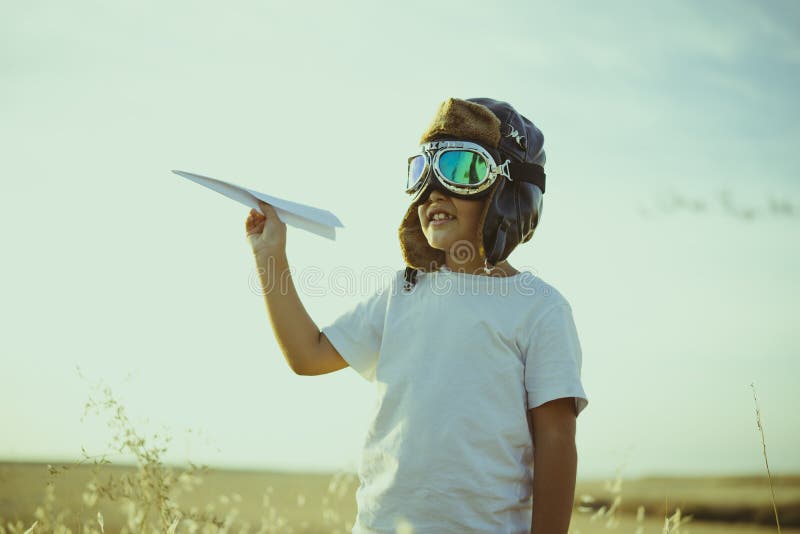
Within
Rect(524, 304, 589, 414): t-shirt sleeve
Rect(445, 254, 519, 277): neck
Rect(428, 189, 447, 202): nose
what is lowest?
Rect(524, 304, 589, 414): t-shirt sleeve

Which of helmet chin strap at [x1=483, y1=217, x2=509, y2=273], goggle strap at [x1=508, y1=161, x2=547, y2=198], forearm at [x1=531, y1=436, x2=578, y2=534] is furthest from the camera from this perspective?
goggle strap at [x1=508, y1=161, x2=547, y2=198]

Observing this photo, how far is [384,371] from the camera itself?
8.67ft

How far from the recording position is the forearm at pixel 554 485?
92.7 inches

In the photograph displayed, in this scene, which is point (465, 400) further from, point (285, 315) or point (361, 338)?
point (285, 315)

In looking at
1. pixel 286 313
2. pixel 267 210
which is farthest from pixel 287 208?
pixel 286 313

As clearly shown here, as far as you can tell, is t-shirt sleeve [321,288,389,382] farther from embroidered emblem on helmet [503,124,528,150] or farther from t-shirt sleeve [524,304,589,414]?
embroidered emblem on helmet [503,124,528,150]

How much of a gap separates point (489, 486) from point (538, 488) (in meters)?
0.14

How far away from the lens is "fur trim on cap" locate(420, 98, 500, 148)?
9.04 feet

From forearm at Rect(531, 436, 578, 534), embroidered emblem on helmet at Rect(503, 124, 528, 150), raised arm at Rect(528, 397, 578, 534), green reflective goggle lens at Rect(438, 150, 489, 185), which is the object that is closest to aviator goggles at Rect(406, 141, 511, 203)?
green reflective goggle lens at Rect(438, 150, 489, 185)

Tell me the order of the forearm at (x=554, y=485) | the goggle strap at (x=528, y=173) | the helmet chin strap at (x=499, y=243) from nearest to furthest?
the forearm at (x=554, y=485) < the helmet chin strap at (x=499, y=243) < the goggle strap at (x=528, y=173)

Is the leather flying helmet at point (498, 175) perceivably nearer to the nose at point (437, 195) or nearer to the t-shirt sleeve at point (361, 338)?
the nose at point (437, 195)

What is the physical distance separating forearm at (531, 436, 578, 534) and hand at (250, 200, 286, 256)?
1.10 meters

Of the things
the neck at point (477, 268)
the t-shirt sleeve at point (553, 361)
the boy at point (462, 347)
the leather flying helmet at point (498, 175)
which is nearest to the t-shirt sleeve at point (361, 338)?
the boy at point (462, 347)

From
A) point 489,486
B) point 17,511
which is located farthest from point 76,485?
point 489,486
